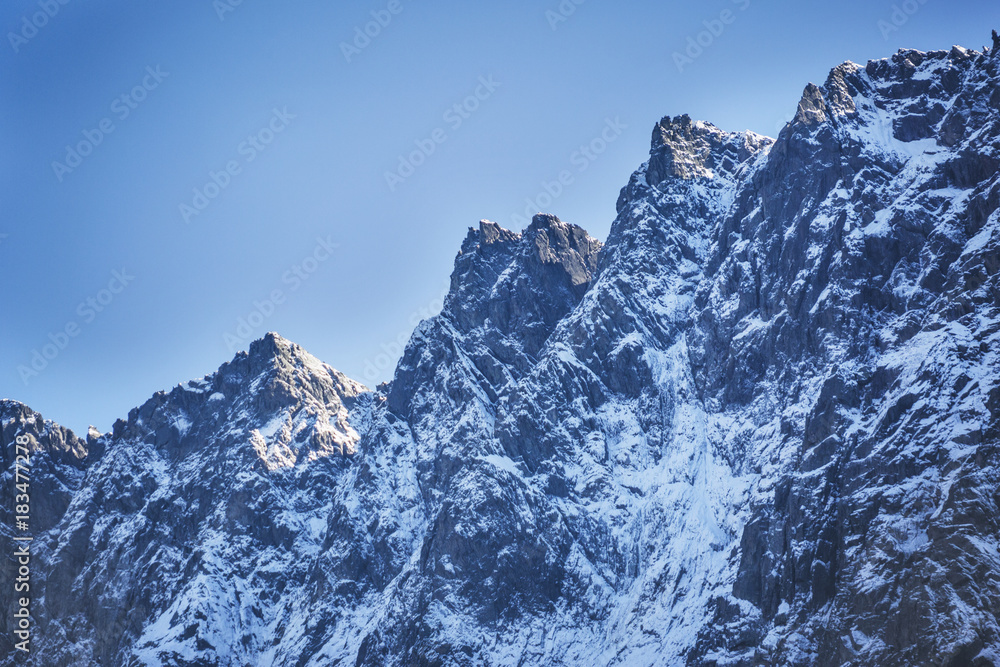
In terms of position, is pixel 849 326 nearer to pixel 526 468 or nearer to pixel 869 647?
pixel 869 647

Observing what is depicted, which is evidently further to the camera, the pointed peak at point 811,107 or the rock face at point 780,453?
the pointed peak at point 811,107

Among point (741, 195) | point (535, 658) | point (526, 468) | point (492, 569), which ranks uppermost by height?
point (741, 195)

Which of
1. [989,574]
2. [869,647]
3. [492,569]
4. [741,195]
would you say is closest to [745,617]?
[869,647]

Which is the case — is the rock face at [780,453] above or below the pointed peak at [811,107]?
below

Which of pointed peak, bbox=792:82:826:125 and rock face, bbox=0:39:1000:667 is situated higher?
pointed peak, bbox=792:82:826:125

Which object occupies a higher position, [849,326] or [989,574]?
[849,326]

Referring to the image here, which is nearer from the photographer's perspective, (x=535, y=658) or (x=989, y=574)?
(x=989, y=574)

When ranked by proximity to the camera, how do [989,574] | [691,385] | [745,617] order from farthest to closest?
[691,385] → [745,617] → [989,574]

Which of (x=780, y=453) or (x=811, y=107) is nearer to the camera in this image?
(x=780, y=453)

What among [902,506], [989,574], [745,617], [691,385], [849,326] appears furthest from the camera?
[691,385]

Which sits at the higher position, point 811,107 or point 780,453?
point 811,107

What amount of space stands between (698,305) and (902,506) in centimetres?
6924

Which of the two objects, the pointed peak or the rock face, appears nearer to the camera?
the rock face

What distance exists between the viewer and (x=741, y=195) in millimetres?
194500
